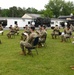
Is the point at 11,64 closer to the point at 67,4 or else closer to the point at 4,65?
the point at 4,65

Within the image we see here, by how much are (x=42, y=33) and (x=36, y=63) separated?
5.11 metres

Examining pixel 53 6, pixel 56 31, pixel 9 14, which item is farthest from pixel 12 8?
pixel 56 31

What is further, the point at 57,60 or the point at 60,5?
the point at 60,5

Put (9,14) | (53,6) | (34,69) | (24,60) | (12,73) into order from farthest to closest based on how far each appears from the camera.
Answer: (9,14) < (53,6) < (24,60) < (34,69) < (12,73)

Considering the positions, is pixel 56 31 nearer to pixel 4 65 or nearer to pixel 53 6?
pixel 4 65

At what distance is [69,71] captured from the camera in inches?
307

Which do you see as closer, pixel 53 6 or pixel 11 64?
pixel 11 64

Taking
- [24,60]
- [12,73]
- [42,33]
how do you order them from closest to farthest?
[12,73] < [24,60] < [42,33]

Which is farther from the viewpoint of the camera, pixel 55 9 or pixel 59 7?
pixel 59 7

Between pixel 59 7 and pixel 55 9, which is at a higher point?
pixel 59 7

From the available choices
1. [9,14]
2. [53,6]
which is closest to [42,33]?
[53,6]

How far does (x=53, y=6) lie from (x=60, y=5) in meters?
3.34

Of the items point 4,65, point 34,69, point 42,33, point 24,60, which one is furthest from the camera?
point 42,33

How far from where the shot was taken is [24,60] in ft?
31.7
